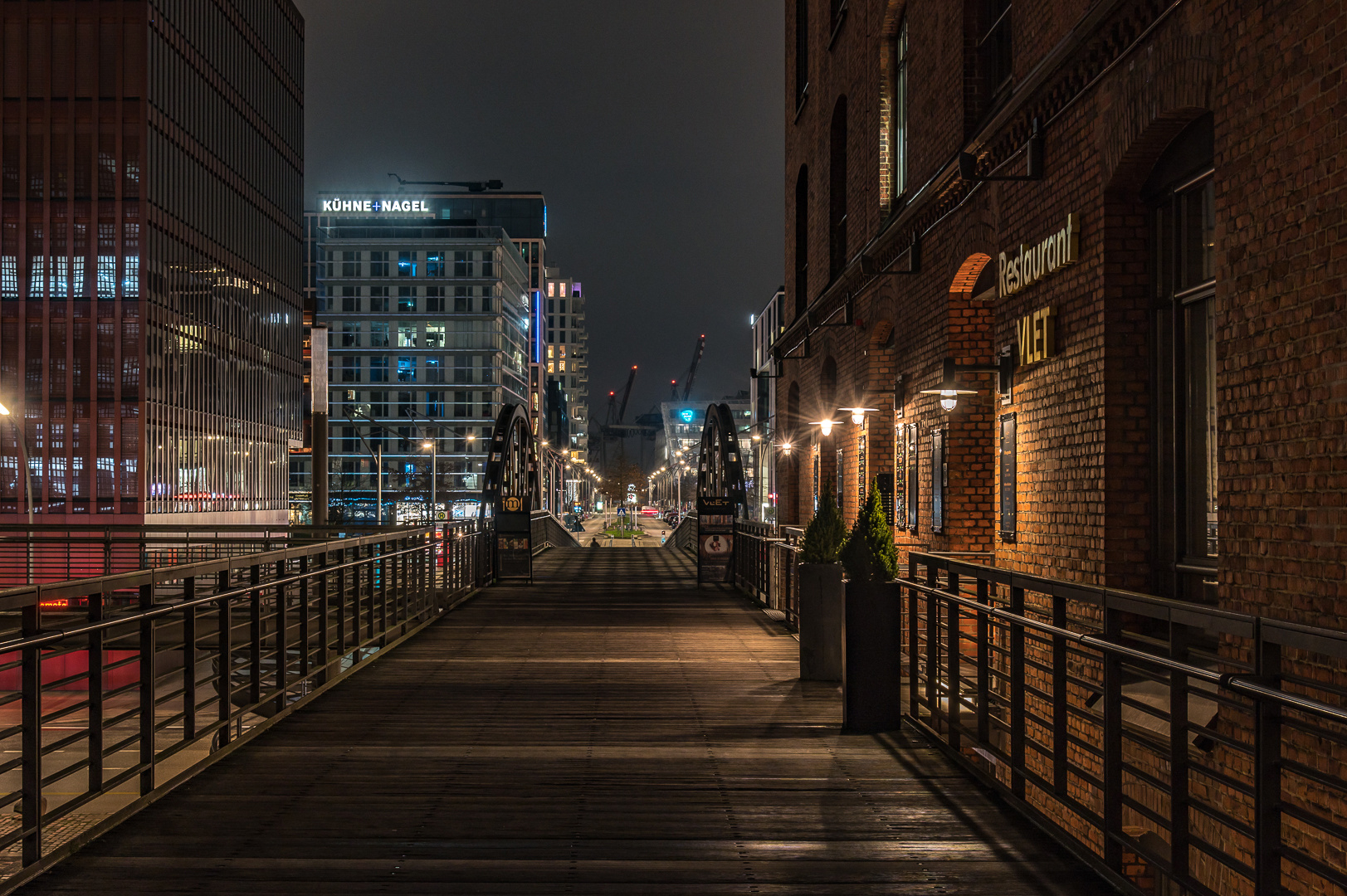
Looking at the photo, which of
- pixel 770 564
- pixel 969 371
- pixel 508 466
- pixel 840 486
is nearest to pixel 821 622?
pixel 969 371

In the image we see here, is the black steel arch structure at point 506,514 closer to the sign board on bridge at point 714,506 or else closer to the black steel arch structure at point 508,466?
the black steel arch structure at point 508,466

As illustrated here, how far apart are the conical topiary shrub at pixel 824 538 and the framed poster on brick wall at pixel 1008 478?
155cm

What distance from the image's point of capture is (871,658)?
7566 millimetres

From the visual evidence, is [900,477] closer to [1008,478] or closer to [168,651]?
[1008,478]

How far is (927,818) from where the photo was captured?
5.67 m

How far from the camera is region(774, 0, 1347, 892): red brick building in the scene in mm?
5809

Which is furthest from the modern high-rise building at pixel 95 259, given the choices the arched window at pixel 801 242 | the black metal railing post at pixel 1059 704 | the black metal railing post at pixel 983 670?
the black metal railing post at pixel 1059 704

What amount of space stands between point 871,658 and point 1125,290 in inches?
132

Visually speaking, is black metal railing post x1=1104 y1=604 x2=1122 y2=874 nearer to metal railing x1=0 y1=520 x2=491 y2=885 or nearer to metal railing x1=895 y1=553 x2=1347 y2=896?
metal railing x1=895 y1=553 x2=1347 y2=896

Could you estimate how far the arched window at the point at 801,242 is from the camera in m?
25.8

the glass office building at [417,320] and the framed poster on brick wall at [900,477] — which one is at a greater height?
the glass office building at [417,320]

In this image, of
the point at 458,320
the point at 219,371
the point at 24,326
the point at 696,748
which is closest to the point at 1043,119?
the point at 696,748

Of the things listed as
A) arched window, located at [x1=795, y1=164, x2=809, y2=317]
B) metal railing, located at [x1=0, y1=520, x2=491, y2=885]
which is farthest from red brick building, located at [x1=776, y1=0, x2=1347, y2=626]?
arched window, located at [x1=795, y1=164, x2=809, y2=317]

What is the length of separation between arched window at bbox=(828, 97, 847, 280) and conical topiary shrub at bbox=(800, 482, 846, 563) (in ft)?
35.6
